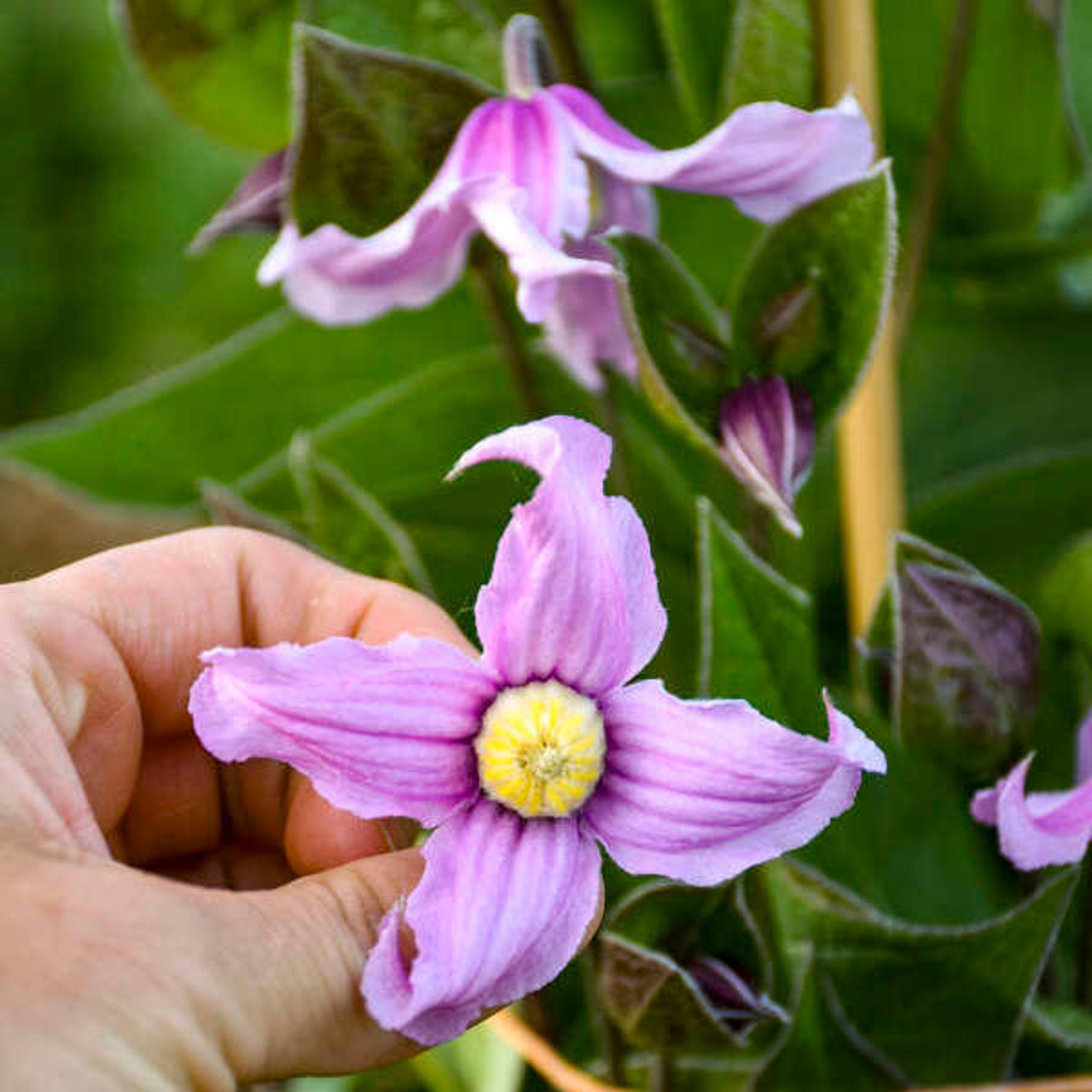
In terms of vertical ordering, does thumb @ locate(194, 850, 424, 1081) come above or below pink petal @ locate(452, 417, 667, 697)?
below

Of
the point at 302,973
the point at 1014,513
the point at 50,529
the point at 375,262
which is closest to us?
the point at 302,973

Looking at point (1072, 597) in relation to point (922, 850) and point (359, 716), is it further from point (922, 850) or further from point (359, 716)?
point (359, 716)

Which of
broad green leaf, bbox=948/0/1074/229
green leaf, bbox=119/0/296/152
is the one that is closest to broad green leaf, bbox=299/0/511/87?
green leaf, bbox=119/0/296/152

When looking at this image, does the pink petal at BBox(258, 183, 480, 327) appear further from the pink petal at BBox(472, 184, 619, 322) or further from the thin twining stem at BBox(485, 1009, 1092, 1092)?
the thin twining stem at BBox(485, 1009, 1092, 1092)

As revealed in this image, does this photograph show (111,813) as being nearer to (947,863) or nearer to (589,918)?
(589,918)

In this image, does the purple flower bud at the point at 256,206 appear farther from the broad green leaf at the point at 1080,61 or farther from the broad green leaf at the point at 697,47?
the broad green leaf at the point at 1080,61

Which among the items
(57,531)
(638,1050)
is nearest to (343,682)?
(638,1050)

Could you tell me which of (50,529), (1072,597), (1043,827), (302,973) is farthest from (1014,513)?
(50,529)
